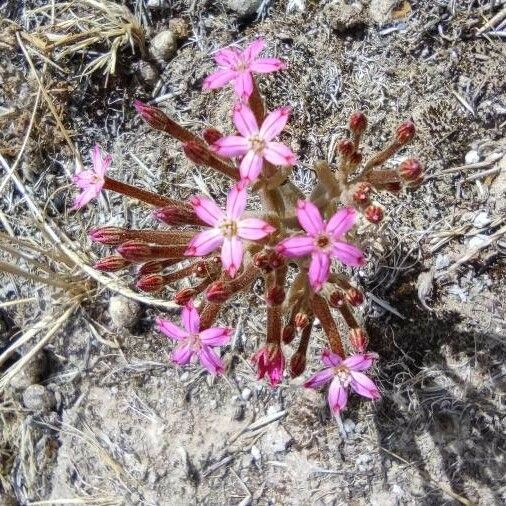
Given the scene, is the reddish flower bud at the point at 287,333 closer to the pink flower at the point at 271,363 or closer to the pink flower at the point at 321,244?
the pink flower at the point at 271,363

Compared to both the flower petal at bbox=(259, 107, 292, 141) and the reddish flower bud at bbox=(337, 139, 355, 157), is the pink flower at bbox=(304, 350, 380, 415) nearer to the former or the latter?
the reddish flower bud at bbox=(337, 139, 355, 157)

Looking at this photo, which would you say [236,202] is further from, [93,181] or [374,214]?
[93,181]

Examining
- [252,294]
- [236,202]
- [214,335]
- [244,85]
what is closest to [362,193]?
[236,202]

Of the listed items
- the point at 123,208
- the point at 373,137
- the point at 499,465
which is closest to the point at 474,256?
the point at 373,137

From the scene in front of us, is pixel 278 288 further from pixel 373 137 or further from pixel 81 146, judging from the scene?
pixel 81 146

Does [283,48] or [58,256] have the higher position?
[283,48]

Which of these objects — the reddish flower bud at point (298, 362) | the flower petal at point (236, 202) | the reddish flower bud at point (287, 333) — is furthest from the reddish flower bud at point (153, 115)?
the reddish flower bud at point (298, 362)
